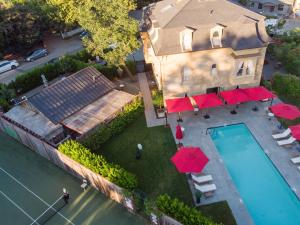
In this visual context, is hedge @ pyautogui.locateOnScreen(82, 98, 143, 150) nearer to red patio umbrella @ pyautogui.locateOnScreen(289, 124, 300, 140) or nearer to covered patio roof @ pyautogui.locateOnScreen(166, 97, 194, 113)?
covered patio roof @ pyautogui.locateOnScreen(166, 97, 194, 113)

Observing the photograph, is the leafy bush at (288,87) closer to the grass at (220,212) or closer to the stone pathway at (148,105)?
the stone pathway at (148,105)

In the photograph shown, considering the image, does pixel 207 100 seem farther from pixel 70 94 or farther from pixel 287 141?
pixel 70 94

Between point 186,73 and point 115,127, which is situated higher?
point 186,73

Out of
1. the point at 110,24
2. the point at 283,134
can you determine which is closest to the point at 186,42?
the point at 110,24

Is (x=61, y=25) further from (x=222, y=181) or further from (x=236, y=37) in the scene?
(x=222, y=181)

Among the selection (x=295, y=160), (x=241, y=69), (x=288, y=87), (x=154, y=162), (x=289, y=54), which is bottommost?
(x=295, y=160)

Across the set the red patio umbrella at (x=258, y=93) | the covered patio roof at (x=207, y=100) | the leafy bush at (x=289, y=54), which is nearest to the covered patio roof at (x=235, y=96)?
the red patio umbrella at (x=258, y=93)

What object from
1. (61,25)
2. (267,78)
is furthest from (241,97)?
(61,25)

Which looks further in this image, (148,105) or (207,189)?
(148,105)

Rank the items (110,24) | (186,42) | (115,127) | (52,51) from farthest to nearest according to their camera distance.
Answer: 1. (52,51)
2. (110,24)
3. (115,127)
4. (186,42)
